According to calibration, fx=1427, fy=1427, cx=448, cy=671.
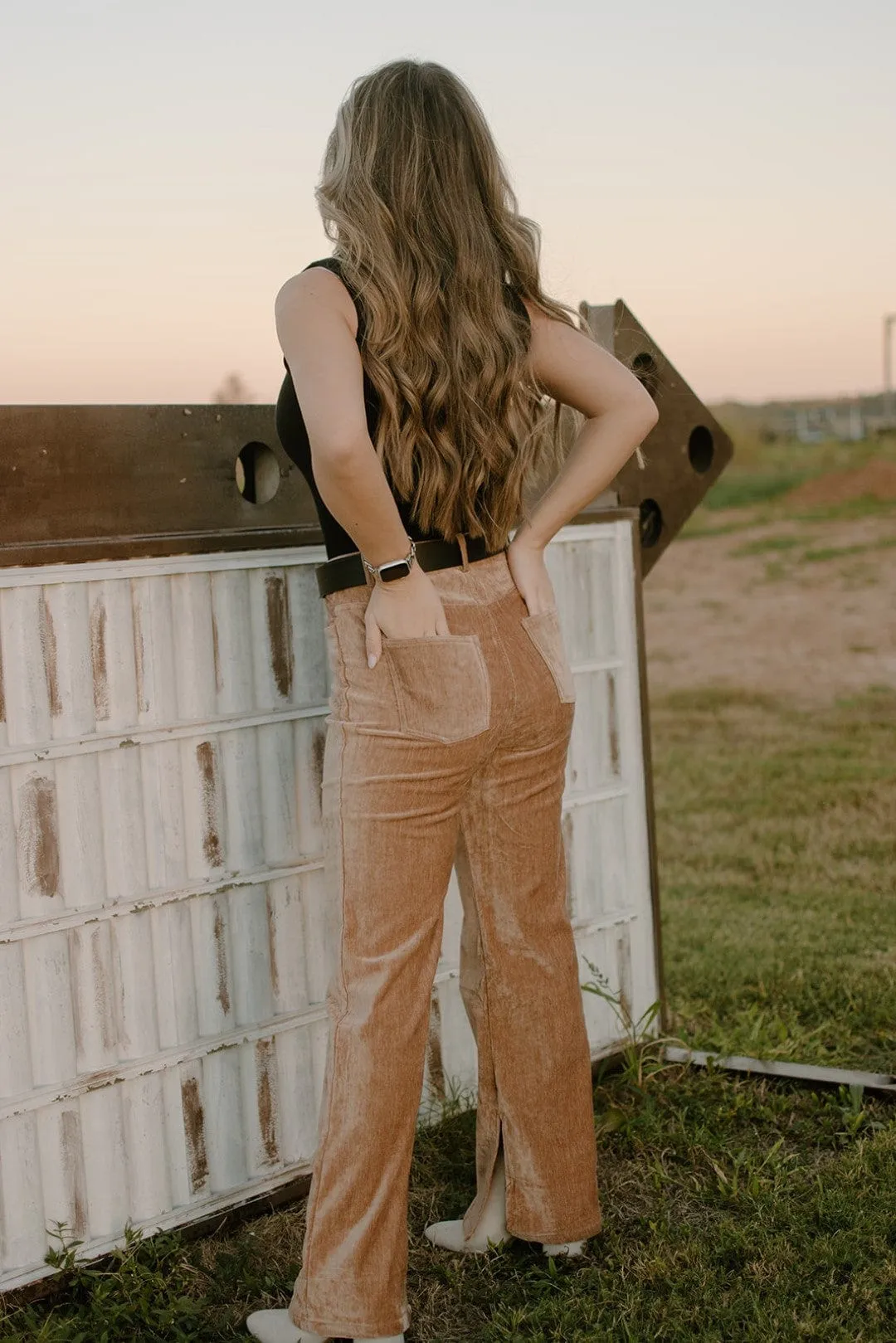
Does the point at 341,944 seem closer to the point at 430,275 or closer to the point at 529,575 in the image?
the point at 529,575

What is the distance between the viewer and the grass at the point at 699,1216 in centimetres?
250

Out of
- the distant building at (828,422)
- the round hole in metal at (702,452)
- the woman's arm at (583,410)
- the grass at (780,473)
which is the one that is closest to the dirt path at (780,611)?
the grass at (780,473)

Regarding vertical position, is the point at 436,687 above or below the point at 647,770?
above

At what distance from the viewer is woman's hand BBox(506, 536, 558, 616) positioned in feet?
7.91

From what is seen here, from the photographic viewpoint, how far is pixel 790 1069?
357cm

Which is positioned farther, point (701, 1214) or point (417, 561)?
point (701, 1214)

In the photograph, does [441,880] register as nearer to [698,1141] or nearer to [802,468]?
[698,1141]

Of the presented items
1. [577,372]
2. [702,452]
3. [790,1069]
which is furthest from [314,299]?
[790,1069]

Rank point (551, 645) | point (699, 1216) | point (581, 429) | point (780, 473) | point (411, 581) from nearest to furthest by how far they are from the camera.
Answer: point (411, 581) < point (551, 645) < point (581, 429) < point (699, 1216) < point (780, 473)

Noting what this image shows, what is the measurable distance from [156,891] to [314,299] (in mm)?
1219

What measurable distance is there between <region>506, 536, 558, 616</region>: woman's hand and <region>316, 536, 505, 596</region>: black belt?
9cm

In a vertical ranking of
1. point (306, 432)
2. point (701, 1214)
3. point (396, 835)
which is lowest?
point (701, 1214)

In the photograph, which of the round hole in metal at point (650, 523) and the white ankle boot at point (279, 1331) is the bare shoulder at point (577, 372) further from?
the white ankle boot at point (279, 1331)

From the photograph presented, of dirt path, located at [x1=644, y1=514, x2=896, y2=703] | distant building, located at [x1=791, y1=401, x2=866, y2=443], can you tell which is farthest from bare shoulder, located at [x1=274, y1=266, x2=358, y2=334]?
distant building, located at [x1=791, y1=401, x2=866, y2=443]
